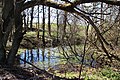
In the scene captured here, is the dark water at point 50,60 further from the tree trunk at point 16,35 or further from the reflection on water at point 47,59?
the tree trunk at point 16,35

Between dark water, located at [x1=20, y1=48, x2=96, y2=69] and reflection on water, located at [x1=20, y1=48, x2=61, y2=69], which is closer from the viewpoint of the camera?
dark water, located at [x1=20, y1=48, x2=96, y2=69]

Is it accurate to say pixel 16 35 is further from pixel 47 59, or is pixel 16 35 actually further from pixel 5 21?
pixel 47 59

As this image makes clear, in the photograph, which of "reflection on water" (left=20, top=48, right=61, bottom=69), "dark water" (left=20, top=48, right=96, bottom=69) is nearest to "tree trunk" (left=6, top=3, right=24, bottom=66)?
"dark water" (left=20, top=48, right=96, bottom=69)

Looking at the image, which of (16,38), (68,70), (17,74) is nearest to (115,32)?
(68,70)

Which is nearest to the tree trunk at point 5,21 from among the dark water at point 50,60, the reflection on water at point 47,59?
the dark water at point 50,60

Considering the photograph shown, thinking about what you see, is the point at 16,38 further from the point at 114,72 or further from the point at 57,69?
the point at 57,69

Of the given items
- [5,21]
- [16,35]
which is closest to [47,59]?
[16,35]

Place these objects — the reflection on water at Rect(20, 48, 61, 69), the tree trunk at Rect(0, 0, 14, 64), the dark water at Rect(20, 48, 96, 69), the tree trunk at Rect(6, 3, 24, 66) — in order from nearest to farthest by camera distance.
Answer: the tree trunk at Rect(0, 0, 14, 64) < the tree trunk at Rect(6, 3, 24, 66) < the dark water at Rect(20, 48, 96, 69) < the reflection on water at Rect(20, 48, 61, 69)

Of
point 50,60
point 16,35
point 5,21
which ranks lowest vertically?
point 50,60

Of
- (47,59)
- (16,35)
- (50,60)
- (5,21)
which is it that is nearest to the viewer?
(5,21)

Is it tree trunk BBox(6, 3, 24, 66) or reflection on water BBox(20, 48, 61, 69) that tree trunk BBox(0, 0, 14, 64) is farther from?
reflection on water BBox(20, 48, 61, 69)

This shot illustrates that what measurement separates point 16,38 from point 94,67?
15.7ft

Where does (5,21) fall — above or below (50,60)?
above

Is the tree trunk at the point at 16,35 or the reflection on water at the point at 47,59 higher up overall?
the tree trunk at the point at 16,35
